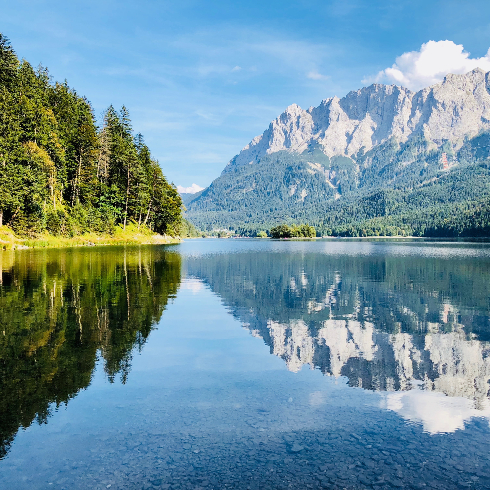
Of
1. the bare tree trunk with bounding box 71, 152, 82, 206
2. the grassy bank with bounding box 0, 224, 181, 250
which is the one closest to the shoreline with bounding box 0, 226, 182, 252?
the grassy bank with bounding box 0, 224, 181, 250

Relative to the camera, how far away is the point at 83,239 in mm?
75188

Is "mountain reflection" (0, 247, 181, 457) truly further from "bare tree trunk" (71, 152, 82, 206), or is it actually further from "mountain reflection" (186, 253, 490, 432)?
"bare tree trunk" (71, 152, 82, 206)

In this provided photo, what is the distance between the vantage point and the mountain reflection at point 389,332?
9.42m

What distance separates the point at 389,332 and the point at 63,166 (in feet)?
241

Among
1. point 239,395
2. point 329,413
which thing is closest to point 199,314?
point 239,395

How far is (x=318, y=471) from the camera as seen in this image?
5.93 metres

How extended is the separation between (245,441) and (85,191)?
8315 cm

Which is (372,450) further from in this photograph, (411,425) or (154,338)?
(154,338)

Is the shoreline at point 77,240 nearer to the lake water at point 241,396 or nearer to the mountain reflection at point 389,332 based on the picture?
the mountain reflection at point 389,332

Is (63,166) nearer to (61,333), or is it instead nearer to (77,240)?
(77,240)

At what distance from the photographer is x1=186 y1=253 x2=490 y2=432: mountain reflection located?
942cm

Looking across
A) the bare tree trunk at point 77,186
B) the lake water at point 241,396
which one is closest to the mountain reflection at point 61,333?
the lake water at point 241,396

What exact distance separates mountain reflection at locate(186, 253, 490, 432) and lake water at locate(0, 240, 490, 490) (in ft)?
0.24

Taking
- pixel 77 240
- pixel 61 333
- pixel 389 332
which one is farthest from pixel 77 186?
pixel 389 332
